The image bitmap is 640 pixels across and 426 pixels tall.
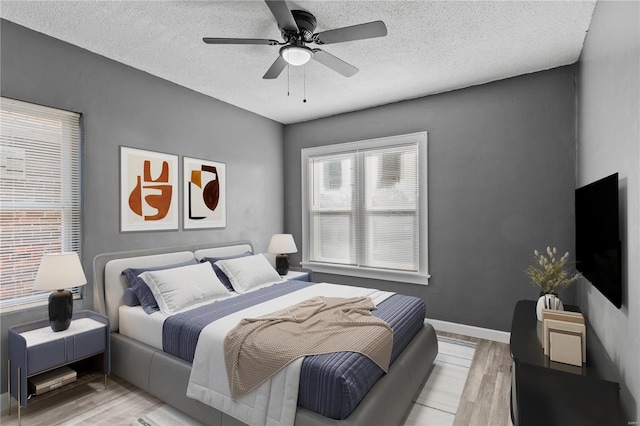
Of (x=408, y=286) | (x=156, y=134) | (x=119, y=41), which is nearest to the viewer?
(x=119, y=41)

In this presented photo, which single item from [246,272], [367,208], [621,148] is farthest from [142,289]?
[621,148]

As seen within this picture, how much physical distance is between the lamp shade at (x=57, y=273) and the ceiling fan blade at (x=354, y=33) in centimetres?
241

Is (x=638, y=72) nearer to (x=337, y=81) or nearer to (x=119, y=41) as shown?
(x=337, y=81)

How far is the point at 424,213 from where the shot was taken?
13.0 ft

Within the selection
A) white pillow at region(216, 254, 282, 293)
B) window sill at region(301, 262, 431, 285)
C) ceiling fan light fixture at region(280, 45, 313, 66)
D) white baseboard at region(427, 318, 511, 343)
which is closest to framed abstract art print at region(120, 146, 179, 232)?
white pillow at region(216, 254, 282, 293)

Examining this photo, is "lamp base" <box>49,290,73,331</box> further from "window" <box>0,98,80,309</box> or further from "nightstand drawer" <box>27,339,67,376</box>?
"window" <box>0,98,80,309</box>

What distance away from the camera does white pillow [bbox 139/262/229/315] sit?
8.87ft

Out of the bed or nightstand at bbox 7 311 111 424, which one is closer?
the bed

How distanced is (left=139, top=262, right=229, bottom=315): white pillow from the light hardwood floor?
2.22ft

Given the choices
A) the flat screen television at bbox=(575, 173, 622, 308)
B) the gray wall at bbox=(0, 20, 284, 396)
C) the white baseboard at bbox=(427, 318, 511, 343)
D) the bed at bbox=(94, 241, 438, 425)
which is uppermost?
the gray wall at bbox=(0, 20, 284, 396)

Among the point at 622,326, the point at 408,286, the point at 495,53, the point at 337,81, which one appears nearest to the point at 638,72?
the point at 622,326

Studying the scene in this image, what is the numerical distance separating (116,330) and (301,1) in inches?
119

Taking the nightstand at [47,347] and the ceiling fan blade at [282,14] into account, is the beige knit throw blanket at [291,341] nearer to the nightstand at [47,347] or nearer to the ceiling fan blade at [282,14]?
the nightstand at [47,347]

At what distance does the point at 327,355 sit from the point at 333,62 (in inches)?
82.5
